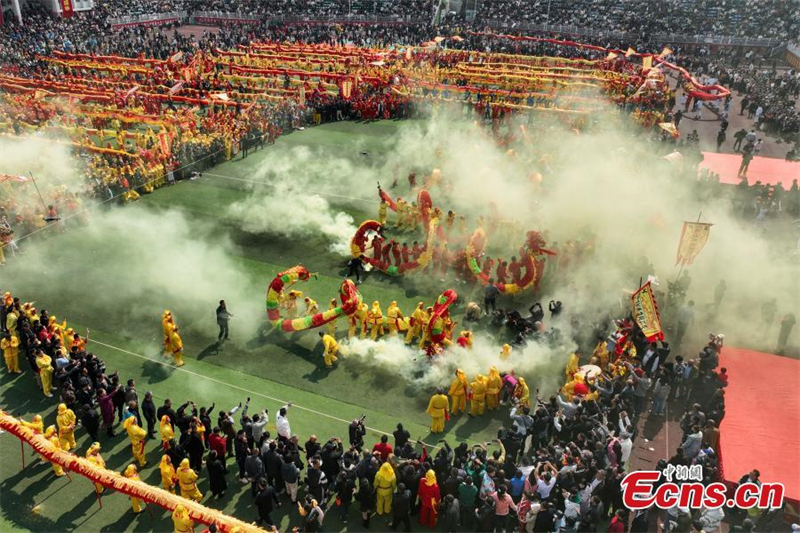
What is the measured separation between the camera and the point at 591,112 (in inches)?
1236

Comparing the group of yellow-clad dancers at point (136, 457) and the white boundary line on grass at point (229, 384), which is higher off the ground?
the group of yellow-clad dancers at point (136, 457)

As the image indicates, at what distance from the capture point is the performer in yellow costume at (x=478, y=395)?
488 inches

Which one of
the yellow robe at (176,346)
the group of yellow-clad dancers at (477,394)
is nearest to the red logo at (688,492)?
the group of yellow-clad dancers at (477,394)

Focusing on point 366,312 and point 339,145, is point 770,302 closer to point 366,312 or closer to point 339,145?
point 366,312

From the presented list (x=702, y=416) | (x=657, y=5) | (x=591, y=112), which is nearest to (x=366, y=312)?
(x=702, y=416)

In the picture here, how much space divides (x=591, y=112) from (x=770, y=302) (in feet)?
59.6

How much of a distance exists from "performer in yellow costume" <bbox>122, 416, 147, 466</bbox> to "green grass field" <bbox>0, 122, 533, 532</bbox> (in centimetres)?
29

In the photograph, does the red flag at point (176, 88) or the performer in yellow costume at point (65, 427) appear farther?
the red flag at point (176, 88)

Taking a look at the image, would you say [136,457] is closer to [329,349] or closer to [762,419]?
[329,349]

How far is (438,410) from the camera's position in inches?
468

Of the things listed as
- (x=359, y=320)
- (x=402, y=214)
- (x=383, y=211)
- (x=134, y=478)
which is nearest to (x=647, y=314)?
(x=359, y=320)

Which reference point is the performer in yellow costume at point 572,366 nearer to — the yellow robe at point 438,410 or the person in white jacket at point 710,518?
the yellow robe at point 438,410

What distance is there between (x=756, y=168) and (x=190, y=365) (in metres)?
25.9

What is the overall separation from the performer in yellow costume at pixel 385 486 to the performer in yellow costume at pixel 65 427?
6.06 metres
